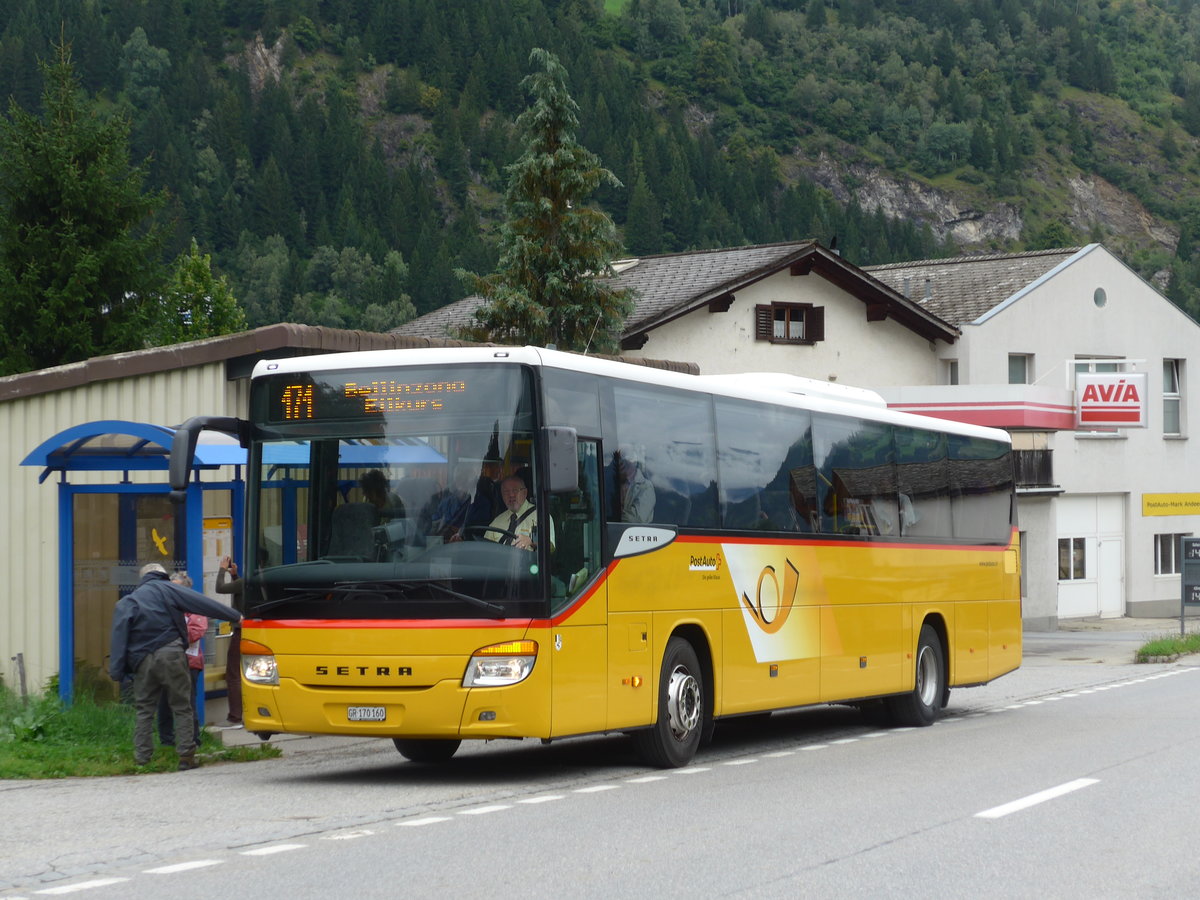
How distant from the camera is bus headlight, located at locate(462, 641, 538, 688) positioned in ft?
37.4

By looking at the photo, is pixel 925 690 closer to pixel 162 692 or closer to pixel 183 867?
pixel 162 692

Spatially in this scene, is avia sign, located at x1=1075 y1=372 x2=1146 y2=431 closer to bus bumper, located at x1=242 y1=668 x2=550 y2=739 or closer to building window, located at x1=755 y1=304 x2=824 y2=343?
building window, located at x1=755 y1=304 x2=824 y2=343

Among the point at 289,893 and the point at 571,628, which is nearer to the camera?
the point at 289,893

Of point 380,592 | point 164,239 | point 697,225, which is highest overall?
point 697,225

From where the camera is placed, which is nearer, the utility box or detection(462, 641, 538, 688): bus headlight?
detection(462, 641, 538, 688): bus headlight

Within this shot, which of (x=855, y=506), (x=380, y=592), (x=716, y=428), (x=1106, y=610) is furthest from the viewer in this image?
(x=1106, y=610)

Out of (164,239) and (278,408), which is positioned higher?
(164,239)

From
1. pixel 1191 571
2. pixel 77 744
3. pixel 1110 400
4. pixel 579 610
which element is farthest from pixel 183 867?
pixel 1110 400

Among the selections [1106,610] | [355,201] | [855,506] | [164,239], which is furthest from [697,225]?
[855,506]

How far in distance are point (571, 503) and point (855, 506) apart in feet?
16.7

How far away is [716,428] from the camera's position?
45.4ft

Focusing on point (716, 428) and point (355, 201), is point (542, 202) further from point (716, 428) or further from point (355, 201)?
point (355, 201)


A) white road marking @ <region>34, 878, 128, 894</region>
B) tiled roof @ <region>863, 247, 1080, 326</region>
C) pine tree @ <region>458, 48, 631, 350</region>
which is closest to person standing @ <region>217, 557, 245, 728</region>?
white road marking @ <region>34, 878, 128, 894</region>

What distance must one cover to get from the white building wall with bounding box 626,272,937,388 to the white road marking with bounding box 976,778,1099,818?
2511 cm
